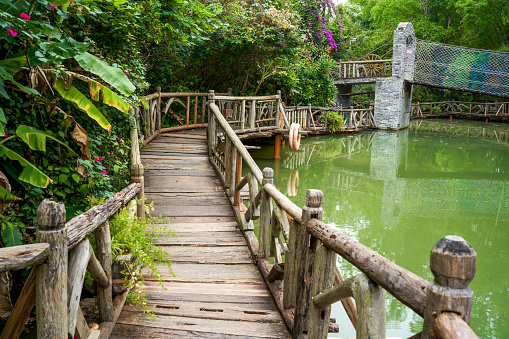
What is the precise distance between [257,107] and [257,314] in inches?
414

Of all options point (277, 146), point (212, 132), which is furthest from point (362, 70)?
point (212, 132)

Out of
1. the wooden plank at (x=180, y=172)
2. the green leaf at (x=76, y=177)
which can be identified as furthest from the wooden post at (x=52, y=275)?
the wooden plank at (x=180, y=172)

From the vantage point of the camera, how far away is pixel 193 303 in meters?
3.56

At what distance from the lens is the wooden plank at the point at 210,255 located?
460cm

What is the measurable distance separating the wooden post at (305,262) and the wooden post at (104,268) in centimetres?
135

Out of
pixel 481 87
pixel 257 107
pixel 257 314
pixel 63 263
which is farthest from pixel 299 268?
pixel 481 87

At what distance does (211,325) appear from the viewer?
3.18 meters

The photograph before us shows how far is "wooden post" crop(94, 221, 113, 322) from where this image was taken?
120 inches

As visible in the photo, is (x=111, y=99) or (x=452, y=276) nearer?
(x=452, y=276)

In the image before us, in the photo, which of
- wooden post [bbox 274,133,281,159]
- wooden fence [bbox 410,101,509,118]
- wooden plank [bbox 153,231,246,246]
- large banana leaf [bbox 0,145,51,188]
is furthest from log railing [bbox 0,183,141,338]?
wooden fence [bbox 410,101,509,118]

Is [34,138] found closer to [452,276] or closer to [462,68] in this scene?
[452,276]

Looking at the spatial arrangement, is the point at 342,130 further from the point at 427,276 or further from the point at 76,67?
the point at 76,67

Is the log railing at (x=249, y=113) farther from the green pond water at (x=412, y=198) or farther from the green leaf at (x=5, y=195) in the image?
the green leaf at (x=5, y=195)

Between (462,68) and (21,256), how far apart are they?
26.7m
